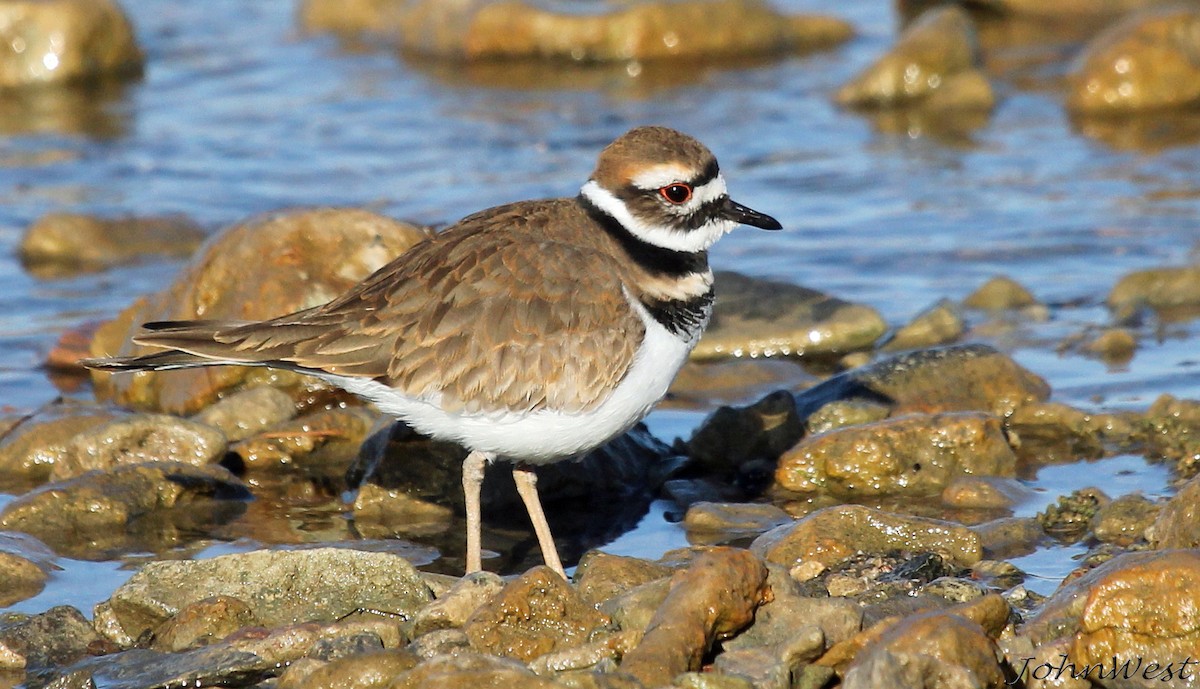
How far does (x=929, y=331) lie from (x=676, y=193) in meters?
3.64

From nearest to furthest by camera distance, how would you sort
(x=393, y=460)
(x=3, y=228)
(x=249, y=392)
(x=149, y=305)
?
(x=393, y=460), (x=249, y=392), (x=149, y=305), (x=3, y=228)

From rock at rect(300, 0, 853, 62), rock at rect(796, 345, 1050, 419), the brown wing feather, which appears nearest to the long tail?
the brown wing feather

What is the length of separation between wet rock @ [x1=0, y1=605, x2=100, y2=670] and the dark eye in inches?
123

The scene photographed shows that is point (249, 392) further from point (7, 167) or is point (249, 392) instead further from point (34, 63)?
point (34, 63)

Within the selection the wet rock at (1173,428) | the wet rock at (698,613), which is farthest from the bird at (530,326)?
the wet rock at (1173,428)

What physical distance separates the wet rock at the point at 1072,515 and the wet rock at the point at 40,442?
4.88 m

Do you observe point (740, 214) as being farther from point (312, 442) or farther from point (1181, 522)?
point (312, 442)

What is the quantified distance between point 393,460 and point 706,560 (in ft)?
8.70

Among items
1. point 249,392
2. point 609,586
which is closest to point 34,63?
point 249,392

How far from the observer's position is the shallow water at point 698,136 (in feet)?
33.6

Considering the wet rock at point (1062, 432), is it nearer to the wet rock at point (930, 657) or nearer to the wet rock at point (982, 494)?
the wet rock at point (982, 494)

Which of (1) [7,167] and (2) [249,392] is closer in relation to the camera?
(2) [249,392]

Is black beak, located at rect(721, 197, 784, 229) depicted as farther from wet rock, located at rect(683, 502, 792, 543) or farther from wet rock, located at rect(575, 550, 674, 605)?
wet rock, located at rect(575, 550, 674, 605)

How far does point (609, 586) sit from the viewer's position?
6.25 m
